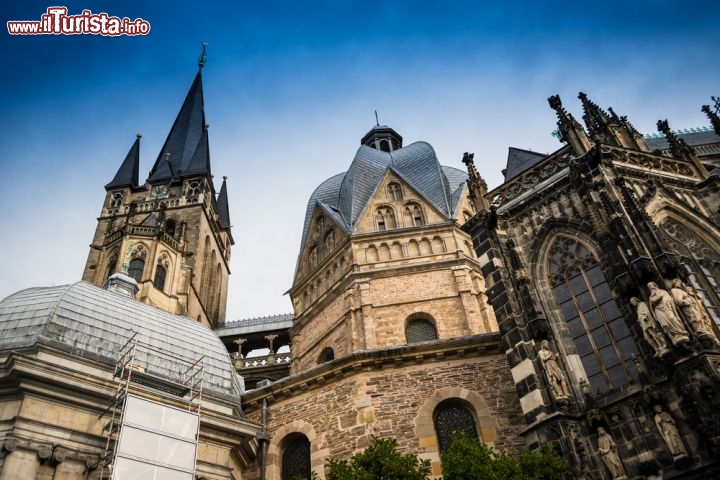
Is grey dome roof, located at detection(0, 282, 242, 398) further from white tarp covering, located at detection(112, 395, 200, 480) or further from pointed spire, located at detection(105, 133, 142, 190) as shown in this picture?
pointed spire, located at detection(105, 133, 142, 190)

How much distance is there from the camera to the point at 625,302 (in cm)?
1267

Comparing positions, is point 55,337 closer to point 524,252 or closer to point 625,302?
point 524,252

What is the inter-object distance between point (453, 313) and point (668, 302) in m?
11.5

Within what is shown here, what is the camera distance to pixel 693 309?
37.4 ft

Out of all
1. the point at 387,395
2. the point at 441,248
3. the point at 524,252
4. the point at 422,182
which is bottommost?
the point at 387,395

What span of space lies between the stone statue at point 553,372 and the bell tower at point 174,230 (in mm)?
24038

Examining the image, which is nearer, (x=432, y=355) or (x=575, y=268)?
(x=575, y=268)

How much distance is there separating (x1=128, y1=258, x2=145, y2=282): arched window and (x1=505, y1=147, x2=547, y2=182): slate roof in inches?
926

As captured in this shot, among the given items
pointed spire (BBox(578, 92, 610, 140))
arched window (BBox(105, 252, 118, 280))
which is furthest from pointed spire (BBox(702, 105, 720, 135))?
arched window (BBox(105, 252, 118, 280))

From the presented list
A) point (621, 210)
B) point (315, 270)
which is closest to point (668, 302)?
point (621, 210)

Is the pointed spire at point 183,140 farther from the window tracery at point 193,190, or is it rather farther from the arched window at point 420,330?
the arched window at point 420,330

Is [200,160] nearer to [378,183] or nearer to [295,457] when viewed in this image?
[378,183]

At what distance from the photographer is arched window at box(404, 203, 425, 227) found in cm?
2653

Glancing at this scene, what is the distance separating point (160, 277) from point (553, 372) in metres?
29.3
